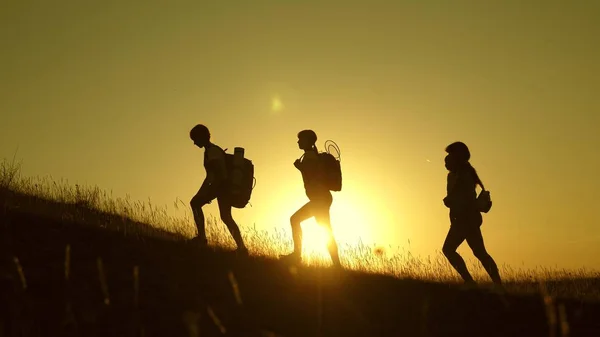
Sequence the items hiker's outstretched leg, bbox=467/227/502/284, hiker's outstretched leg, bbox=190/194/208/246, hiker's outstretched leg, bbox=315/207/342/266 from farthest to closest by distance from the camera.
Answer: hiker's outstretched leg, bbox=190/194/208/246 < hiker's outstretched leg, bbox=315/207/342/266 < hiker's outstretched leg, bbox=467/227/502/284

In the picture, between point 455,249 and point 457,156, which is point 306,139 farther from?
point 455,249

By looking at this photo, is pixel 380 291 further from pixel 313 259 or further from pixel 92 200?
pixel 92 200

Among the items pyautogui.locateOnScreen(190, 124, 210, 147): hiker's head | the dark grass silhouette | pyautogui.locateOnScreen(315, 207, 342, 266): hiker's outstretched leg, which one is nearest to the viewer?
the dark grass silhouette

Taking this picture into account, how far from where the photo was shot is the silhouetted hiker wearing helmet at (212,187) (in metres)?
9.99

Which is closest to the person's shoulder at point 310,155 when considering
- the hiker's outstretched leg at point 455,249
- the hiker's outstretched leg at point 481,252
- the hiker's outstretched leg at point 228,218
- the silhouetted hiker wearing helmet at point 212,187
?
the silhouetted hiker wearing helmet at point 212,187

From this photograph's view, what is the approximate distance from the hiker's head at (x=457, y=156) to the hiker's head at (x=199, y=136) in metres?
3.53

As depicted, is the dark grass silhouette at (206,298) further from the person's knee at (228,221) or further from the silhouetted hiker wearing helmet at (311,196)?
the person's knee at (228,221)

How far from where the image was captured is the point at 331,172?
9469 millimetres

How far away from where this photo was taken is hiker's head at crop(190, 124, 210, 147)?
10.1 meters

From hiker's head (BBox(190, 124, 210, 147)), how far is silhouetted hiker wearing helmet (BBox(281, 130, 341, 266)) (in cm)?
151

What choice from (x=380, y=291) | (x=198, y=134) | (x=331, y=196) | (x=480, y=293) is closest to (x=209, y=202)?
(x=198, y=134)

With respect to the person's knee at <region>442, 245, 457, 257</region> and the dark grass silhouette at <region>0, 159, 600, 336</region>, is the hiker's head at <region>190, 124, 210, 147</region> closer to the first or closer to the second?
the dark grass silhouette at <region>0, 159, 600, 336</region>

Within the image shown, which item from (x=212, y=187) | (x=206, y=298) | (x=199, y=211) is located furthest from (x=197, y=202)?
(x=206, y=298)

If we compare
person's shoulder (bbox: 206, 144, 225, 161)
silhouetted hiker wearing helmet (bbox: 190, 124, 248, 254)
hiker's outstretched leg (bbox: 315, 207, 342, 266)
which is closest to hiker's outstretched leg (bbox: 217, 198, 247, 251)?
silhouetted hiker wearing helmet (bbox: 190, 124, 248, 254)
